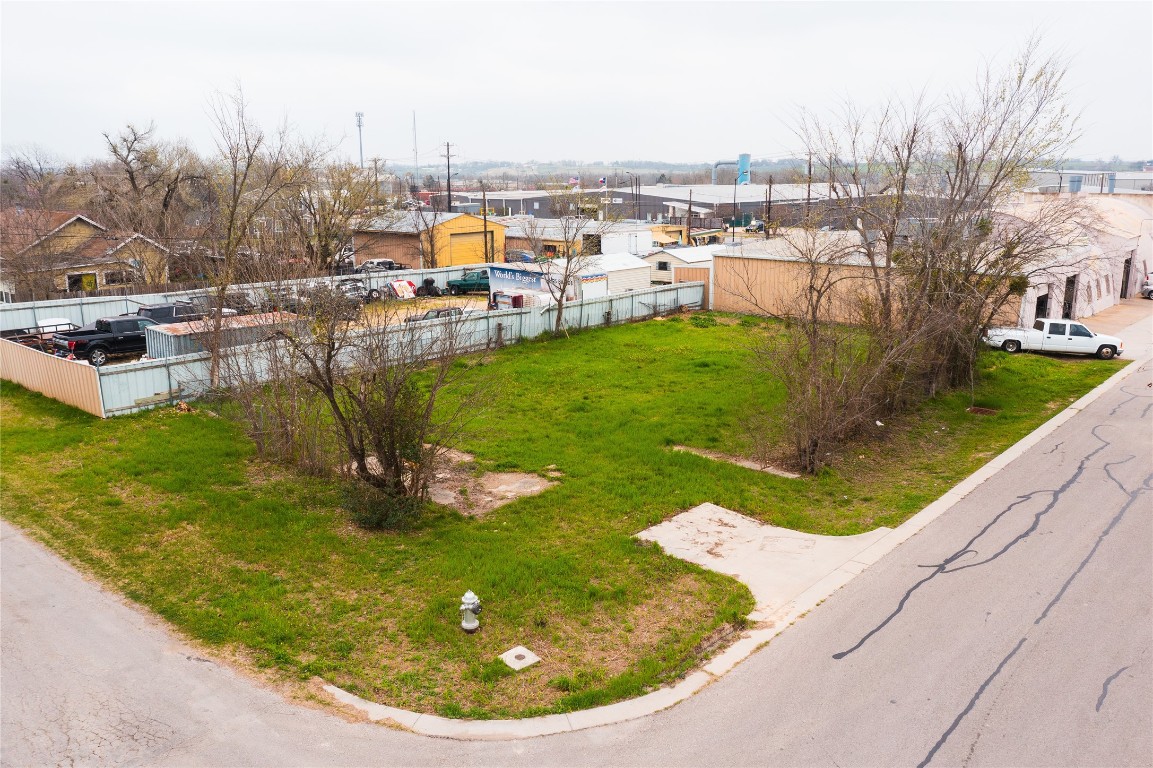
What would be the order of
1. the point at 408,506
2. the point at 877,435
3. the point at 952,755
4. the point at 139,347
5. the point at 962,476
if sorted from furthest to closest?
the point at 139,347 → the point at 877,435 → the point at 962,476 → the point at 408,506 → the point at 952,755

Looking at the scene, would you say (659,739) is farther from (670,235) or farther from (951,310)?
(670,235)

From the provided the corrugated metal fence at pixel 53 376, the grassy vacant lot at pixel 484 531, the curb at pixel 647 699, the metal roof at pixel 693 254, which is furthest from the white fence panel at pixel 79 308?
the curb at pixel 647 699

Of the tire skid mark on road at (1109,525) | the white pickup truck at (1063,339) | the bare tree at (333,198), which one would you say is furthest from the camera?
the bare tree at (333,198)

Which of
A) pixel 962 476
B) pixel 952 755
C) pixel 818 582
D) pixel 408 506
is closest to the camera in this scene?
pixel 952 755

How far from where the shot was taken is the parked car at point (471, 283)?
37.2 metres

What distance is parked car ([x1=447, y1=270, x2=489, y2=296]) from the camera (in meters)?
37.2

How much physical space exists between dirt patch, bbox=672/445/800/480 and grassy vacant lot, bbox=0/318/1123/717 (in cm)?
36

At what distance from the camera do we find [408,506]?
11.6m

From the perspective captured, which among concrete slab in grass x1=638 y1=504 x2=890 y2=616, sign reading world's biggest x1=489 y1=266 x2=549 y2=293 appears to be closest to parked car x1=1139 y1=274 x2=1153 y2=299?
sign reading world's biggest x1=489 y1=266 x2=549 y2=293

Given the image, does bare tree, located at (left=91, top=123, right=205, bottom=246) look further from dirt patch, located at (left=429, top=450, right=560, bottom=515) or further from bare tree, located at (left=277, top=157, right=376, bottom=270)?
dirt patch, located at (left=429, top=450, right=560, bottom=515)

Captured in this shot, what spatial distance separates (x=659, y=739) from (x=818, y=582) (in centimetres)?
384

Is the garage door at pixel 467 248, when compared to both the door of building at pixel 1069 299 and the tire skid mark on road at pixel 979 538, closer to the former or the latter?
the door of building at pixel 1069 299

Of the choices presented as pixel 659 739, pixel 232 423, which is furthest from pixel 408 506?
pixel 232 423

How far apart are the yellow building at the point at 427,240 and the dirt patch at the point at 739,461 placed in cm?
2853
